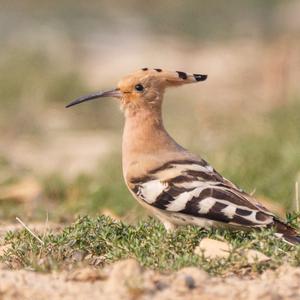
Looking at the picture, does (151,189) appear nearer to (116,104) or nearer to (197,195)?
(197,195)

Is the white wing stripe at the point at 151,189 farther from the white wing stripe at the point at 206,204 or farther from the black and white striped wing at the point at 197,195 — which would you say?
the white wing stripe at the point at 206,204

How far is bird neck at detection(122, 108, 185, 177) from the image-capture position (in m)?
5.05

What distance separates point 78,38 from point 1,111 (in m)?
8.34

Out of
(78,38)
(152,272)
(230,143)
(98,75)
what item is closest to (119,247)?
(152,272)

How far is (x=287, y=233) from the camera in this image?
4422 millimetres

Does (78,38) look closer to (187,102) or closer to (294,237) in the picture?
(187,102)

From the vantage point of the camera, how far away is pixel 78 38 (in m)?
19.7

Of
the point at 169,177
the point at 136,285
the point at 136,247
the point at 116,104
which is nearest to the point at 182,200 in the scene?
the point at 169,177

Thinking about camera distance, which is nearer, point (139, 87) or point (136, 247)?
point (136, 247)

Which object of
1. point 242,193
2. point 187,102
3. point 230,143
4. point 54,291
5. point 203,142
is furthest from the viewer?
point 187,102

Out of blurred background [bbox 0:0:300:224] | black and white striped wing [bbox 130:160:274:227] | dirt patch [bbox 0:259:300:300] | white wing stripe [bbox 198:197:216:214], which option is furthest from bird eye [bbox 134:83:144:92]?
dirt patch [bbox 0:259:300:300]

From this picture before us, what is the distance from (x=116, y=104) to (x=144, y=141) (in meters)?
7.83

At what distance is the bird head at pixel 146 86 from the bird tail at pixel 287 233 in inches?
44.5

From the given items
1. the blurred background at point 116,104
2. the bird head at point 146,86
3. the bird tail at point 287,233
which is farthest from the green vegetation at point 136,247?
the blurred background at point 116,104
